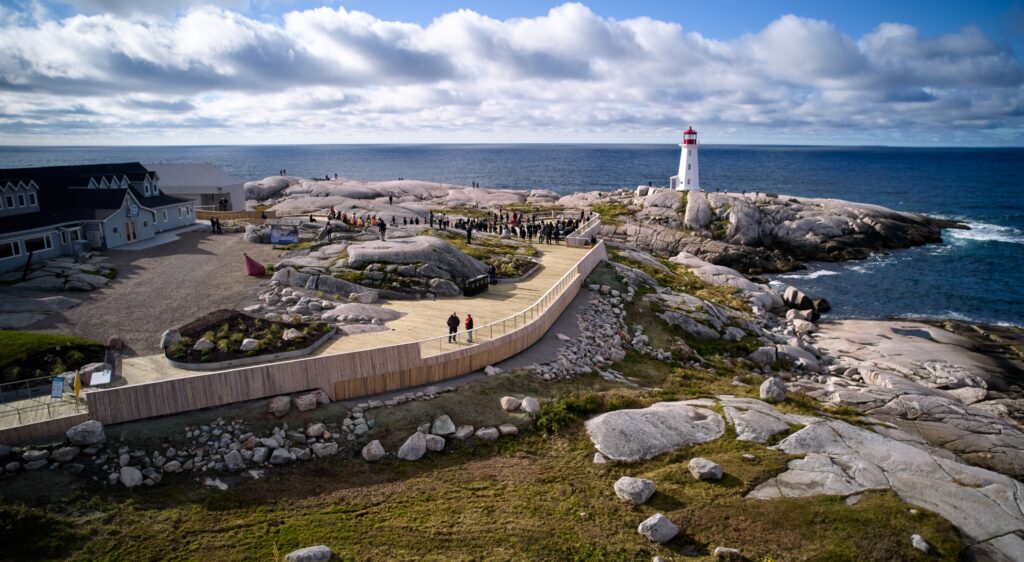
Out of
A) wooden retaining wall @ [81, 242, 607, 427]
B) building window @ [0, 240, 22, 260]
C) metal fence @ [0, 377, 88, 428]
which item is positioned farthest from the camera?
building window @ [0, 240, 22, 260]

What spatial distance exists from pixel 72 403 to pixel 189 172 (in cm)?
5225

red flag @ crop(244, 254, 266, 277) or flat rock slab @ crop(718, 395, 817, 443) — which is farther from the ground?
red flag @ crop(244, 254, 266, 277)

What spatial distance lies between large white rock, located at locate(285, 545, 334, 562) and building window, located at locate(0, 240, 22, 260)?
32857 mm

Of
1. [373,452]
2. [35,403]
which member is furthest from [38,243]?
[373,452]

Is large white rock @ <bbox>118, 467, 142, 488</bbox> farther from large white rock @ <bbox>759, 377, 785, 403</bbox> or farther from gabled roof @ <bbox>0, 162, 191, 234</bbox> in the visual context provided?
gabled roof @ <bbox>0, 162, 191, 234</bbox>

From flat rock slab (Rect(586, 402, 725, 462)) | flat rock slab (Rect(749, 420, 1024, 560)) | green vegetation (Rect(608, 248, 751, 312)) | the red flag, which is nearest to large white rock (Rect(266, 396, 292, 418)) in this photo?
flat rock slab (Rect(586, 402, 725, 462))

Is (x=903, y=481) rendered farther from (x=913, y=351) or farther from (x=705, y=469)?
(x=913, y=351)

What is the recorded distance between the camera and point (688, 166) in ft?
274

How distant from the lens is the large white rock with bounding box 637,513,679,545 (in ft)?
49.9

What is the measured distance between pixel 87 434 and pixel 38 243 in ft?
90.1

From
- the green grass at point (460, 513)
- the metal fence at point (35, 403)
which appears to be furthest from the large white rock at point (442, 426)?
the metal fence at point (35, 403)

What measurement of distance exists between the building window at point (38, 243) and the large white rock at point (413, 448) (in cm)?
3226

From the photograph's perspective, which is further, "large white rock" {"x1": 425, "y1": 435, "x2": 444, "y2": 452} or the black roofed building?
the black roofed building

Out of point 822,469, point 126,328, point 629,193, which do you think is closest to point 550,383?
point 822,469
